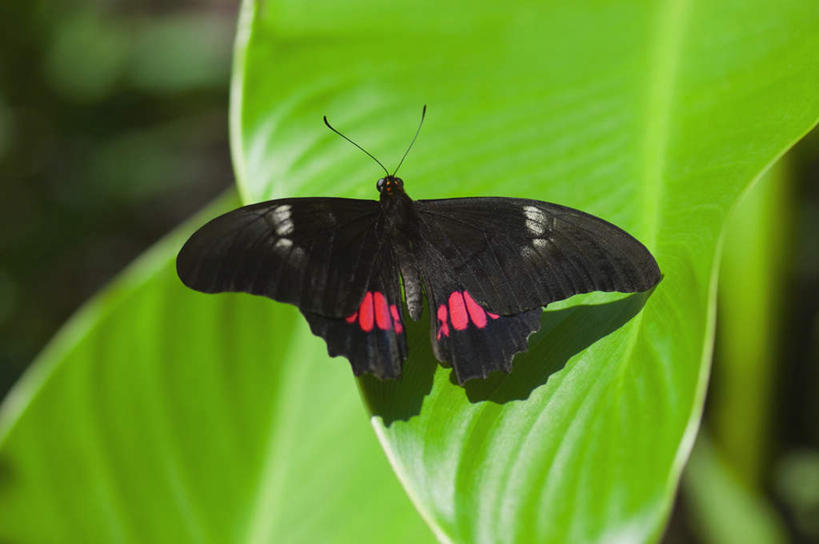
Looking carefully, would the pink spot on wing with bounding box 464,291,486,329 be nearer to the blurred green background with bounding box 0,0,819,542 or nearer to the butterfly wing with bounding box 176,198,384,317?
A: the butterfly wing with bounding box 176,198,384,317

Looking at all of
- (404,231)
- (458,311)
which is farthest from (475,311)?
(404,231)

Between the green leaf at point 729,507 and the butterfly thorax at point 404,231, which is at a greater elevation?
the butterfly thorax at point 404,231

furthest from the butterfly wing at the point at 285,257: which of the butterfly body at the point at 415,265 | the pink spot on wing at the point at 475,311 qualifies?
the pink spot on wing at the point at 475,311

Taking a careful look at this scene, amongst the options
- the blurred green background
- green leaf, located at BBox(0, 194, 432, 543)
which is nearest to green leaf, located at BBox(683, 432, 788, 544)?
the blurred green background

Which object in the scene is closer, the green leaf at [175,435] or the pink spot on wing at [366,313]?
the pink spot on wing at [366,313]

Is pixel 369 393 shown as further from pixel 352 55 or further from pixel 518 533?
pixel 352 55

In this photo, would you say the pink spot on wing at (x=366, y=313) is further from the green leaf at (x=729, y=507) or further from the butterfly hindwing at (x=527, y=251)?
the green leaf at (x=729, y=507)

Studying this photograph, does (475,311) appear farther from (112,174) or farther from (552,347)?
(112,174)
